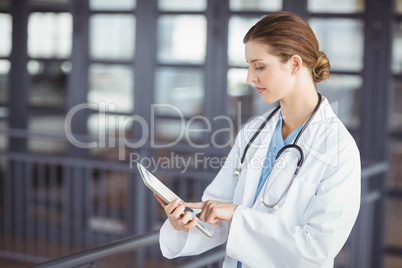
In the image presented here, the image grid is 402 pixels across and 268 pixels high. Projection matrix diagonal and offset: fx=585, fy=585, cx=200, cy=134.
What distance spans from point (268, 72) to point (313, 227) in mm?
388

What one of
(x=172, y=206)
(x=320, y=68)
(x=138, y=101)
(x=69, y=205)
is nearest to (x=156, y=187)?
(x=172, y=206)

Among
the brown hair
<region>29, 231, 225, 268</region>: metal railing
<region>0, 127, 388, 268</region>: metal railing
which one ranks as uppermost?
the brown hair

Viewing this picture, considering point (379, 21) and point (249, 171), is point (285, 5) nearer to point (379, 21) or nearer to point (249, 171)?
point (379, 21)

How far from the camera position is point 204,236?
1564mm

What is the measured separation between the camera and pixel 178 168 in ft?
14.9

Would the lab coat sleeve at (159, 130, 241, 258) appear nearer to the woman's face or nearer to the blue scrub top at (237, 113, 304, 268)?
the blue scrub top at (237, 113, 304, 268)

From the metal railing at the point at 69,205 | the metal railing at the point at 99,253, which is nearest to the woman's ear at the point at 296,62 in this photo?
the metal railing at the point at 99,253

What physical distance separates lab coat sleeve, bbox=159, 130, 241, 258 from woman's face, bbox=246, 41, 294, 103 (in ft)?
0.81

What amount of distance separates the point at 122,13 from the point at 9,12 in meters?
1.09

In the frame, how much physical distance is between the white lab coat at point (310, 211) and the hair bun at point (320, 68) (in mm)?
69

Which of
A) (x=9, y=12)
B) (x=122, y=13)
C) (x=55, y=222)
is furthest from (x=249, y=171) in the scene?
(x=9, y=12)

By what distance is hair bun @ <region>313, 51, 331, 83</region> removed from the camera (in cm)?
146

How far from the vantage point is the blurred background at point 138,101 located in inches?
166

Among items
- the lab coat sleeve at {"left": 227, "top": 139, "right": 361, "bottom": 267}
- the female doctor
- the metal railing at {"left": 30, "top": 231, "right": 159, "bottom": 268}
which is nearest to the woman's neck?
the female doctor
